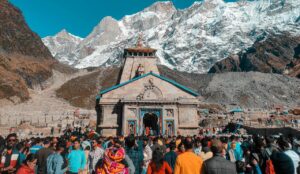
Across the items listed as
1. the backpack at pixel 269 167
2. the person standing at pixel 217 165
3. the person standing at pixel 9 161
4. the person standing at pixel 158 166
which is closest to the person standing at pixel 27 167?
the person standing at pixel 9 161

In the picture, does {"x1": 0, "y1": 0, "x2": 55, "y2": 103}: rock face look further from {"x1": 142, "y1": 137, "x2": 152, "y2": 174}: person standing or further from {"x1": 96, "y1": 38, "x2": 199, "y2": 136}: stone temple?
{"x1": 142, "y1": 137, "x2": 152, "y2": 174}: person standing

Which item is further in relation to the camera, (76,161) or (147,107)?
(147,107)

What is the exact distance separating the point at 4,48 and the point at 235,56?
133 meters

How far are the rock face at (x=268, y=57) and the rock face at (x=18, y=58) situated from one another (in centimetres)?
10826

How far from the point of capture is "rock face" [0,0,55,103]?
244 ft

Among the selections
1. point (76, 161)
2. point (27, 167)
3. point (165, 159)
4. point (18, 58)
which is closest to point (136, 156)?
point (165, 159)

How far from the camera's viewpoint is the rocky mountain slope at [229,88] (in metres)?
72.9

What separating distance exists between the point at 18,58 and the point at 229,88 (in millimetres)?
71555

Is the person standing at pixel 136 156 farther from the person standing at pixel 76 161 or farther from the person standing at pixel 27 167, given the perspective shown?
the person standing at pixel 27 167

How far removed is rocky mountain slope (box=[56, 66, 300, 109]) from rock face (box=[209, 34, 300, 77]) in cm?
6829

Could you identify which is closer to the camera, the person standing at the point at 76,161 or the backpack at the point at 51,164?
the backpack at the point at 51,164

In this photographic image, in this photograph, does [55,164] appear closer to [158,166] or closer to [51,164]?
[51,164]

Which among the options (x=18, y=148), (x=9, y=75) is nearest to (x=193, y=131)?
(x=18, y=148)

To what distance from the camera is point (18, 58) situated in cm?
9825
